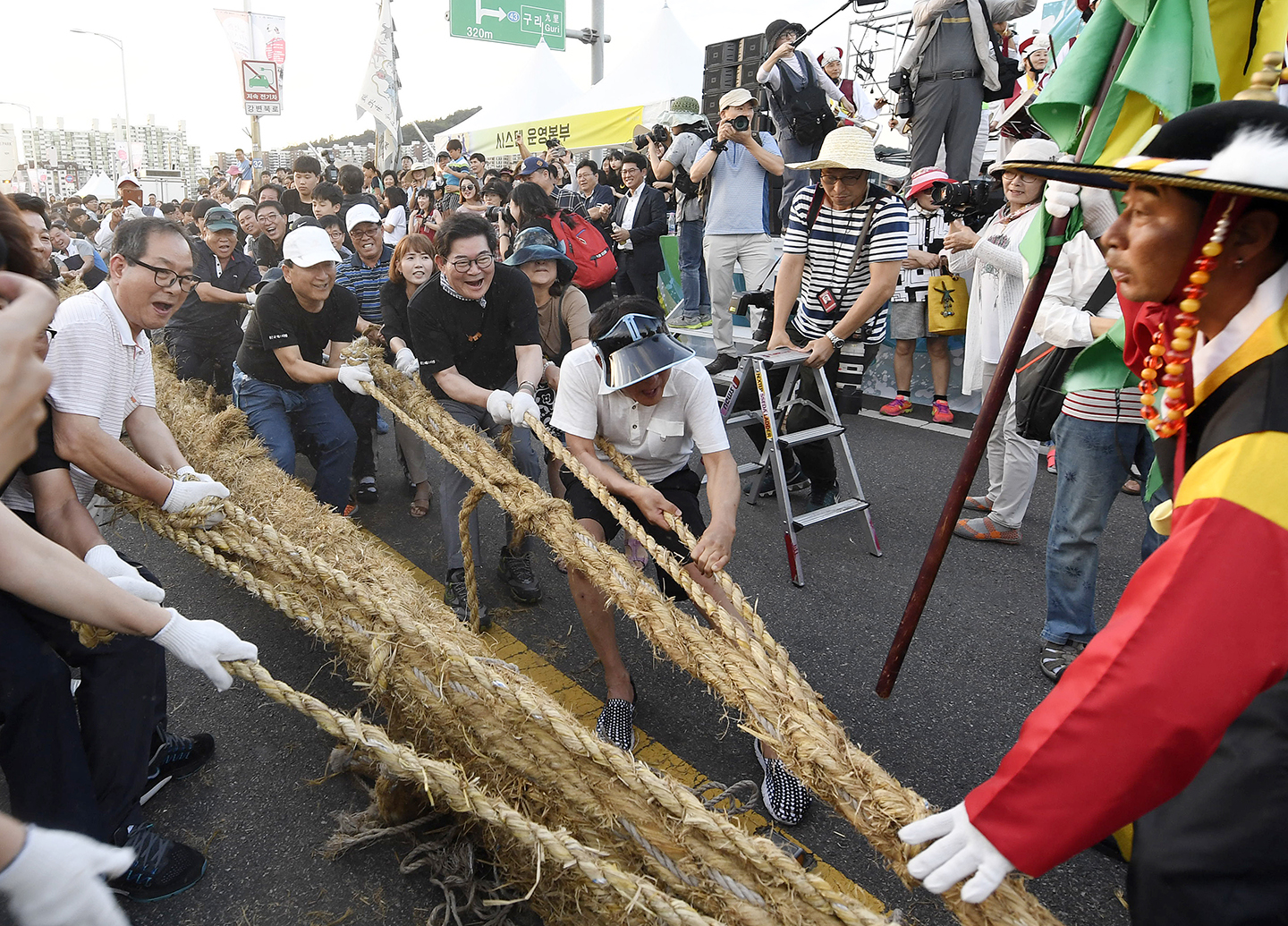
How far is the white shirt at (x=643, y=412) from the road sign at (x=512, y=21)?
62.2 feet

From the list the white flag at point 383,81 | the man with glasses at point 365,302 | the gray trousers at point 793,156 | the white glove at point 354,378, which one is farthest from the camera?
the white flag at point 383,81

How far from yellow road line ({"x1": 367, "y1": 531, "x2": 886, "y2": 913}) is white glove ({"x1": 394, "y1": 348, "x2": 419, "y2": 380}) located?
119 cm

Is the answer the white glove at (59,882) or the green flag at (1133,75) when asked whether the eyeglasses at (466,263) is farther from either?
the white glove at (59,882)

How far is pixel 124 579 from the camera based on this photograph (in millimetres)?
2273

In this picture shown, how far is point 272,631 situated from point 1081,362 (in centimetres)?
347

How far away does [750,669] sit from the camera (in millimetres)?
1902

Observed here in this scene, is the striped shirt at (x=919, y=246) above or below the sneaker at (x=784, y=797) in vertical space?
above

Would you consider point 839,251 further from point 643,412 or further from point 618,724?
point 618,724

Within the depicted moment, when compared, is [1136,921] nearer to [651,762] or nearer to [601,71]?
[651,762]

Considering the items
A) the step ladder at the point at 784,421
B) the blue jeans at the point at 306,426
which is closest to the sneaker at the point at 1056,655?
the step ladder at the point at 784,421

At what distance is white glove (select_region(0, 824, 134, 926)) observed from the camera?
1.33 meters

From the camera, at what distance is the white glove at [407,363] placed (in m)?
4.38

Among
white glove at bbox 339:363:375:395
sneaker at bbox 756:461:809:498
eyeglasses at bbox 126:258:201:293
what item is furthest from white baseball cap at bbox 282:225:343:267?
sneaker at bbox 756:461:809:498

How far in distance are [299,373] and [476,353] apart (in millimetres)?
1019
